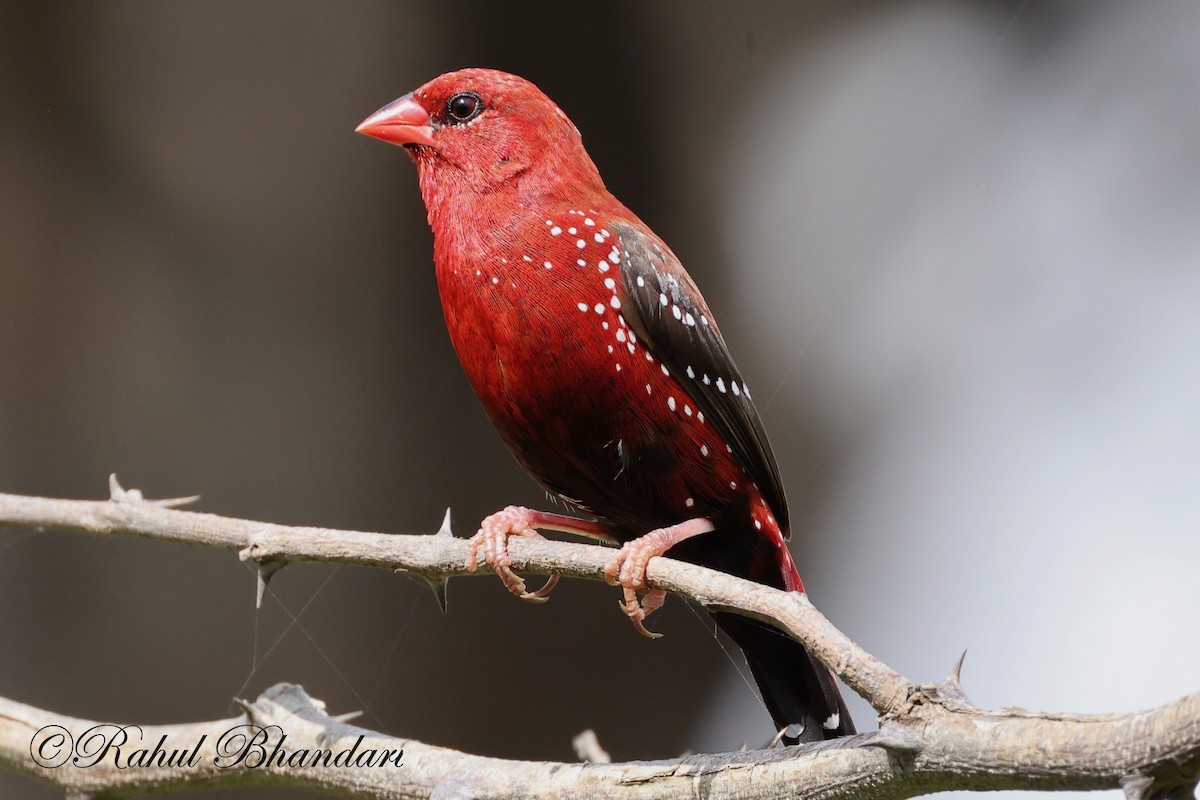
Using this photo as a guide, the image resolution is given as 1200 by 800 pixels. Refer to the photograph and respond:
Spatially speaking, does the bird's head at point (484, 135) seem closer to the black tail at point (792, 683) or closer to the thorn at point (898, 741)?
the black tail at point (792, 683)

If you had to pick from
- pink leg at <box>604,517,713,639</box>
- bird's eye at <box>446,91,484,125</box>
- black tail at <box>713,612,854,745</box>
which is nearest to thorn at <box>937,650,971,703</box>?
pink leg at <box>604,517,713,639</box>

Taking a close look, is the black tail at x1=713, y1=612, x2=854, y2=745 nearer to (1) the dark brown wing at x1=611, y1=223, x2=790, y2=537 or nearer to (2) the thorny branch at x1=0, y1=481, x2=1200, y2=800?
(1) the dark brown wing at x1=611, y1=223, x2=790, y2=537

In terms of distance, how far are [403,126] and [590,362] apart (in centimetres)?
69

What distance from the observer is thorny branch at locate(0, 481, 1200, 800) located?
4.04 ft

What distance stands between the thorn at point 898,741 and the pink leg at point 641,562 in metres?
0.60

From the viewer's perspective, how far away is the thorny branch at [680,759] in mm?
1232

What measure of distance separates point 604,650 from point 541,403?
56.2 inches

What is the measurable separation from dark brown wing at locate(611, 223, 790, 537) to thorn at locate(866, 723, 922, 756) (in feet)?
2.84

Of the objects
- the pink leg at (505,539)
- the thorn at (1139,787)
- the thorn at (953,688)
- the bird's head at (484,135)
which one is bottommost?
the pink leg at (505,539)

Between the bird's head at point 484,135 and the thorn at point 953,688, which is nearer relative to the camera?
the thorn at point 953,688

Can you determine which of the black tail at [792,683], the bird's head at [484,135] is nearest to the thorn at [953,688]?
the black tail at [792,683]

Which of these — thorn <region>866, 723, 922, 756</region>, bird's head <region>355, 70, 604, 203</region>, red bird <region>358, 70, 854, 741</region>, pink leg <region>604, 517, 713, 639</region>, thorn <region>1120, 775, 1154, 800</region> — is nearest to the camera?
thorn <region>1120, 775, 1154, 800</region>

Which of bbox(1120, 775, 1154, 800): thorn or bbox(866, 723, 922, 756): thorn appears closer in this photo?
bbox(1120, 775, 1154, 800): thorn

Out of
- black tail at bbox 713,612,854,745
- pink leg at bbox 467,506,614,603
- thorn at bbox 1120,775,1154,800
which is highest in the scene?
thorn at bbox 1120,775,1154,800
